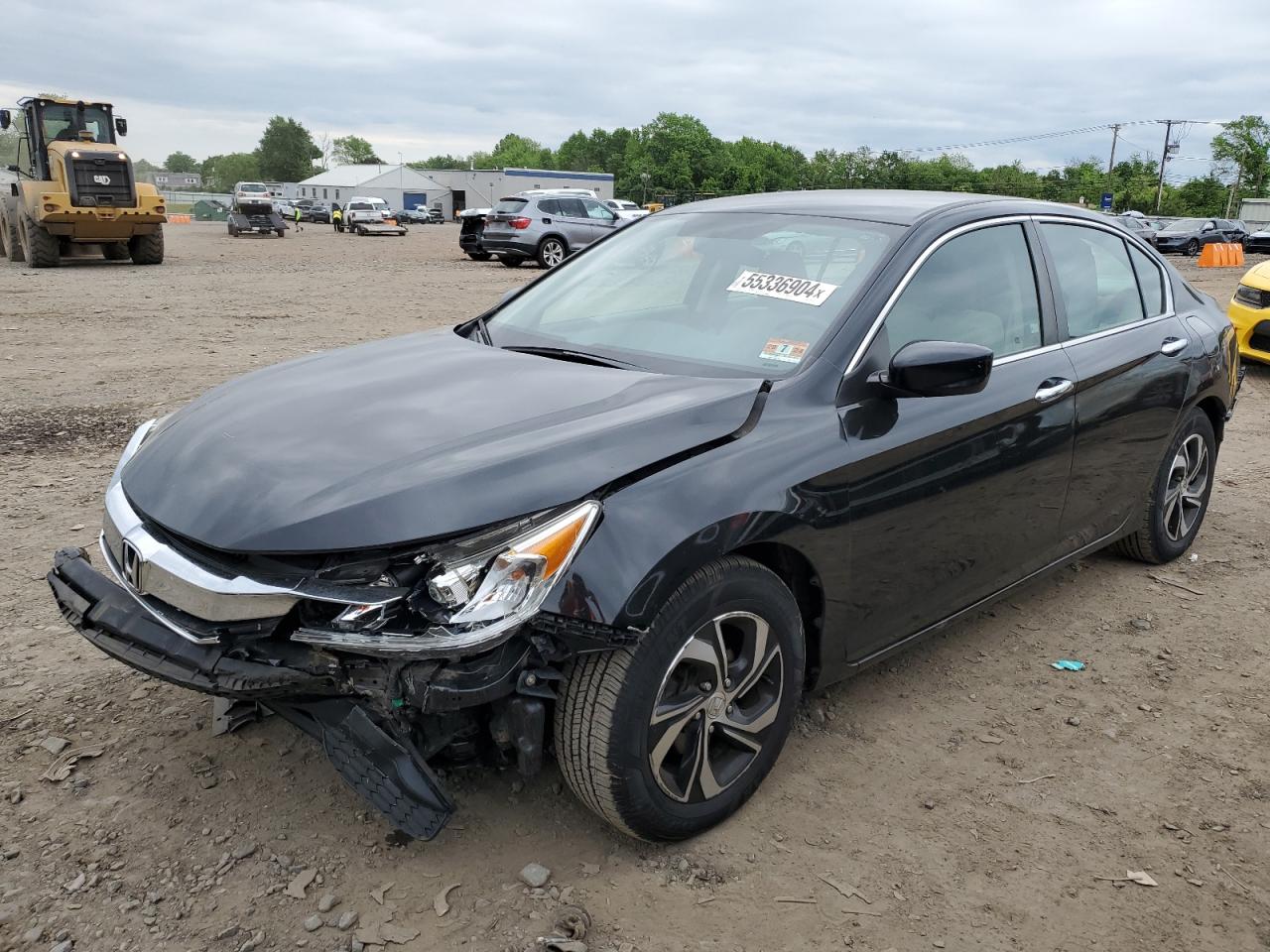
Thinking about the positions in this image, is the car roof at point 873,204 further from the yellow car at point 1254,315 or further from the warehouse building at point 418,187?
the warehouse building at point 418,187

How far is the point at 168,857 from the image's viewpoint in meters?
2.66

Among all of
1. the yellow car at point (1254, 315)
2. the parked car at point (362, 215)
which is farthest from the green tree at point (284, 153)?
the yellow car at point (1254, 315)

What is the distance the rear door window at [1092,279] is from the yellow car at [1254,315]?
612 centimetres

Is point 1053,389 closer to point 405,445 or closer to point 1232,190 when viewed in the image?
point 405,445

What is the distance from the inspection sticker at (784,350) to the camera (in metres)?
3.06

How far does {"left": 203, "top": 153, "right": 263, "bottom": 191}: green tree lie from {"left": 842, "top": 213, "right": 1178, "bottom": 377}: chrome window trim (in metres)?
152

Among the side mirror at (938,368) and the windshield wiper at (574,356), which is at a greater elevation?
the side mirror at (938,368)

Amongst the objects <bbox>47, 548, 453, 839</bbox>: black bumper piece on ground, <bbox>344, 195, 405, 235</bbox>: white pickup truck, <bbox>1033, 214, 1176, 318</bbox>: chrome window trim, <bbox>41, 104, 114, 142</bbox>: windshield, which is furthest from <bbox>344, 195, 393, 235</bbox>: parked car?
<bbox>47, 548, 453, 839</bbox>: black bumper piece on ground

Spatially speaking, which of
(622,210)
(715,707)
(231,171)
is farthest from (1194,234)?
(231,171)

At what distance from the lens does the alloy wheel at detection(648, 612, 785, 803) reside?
259 cm

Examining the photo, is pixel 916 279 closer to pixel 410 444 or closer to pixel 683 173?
pixel 410 444

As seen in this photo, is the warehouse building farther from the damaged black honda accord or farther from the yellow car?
the damaged black honda accord

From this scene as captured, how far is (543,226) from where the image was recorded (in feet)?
75.3

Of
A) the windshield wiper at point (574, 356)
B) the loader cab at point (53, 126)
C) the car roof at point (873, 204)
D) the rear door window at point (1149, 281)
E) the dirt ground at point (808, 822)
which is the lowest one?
the dirt ground at point (808, 822)
